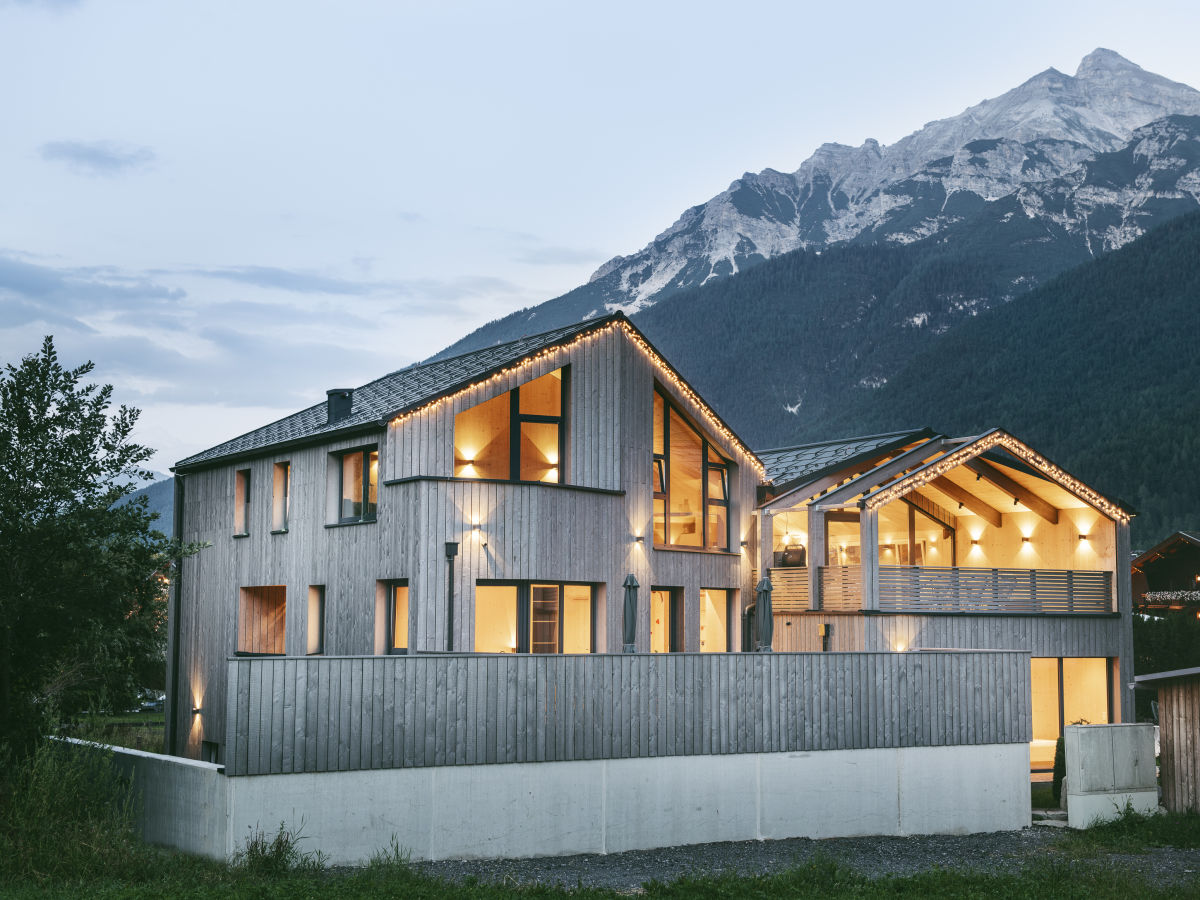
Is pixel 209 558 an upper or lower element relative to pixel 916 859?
upper

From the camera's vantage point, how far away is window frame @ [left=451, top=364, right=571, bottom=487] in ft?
70.1

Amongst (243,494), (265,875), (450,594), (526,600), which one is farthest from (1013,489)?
(265,875)

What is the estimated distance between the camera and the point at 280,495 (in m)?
24.2

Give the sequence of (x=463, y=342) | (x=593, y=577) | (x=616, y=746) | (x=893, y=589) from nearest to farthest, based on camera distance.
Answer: (x=616, y=746) → (x=593, y=577) → (x=893, y=589) → (x=463, y=342)

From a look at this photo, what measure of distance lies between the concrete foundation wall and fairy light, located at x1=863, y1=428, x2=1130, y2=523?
8.05 m

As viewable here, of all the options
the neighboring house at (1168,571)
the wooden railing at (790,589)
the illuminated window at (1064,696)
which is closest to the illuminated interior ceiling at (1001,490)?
the illuminated window at (1064,696)

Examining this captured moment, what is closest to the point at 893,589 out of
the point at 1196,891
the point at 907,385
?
the point at 1196,891

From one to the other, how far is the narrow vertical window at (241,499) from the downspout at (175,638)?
7.47 ft

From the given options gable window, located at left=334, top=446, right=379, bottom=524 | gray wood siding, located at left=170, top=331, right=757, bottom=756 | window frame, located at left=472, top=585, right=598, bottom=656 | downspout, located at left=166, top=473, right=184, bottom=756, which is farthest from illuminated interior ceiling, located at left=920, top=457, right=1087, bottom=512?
downspout, located at left=166, top=473, right=184, bottom=756

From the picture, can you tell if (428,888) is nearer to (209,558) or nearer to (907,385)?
(209,558)

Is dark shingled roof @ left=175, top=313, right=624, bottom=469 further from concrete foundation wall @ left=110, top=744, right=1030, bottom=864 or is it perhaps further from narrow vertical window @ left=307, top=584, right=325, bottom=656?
concrete foundation wall @ left=110, top=744, right=1030, bottom=864

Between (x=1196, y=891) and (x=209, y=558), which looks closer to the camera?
(x=1196, y=891)

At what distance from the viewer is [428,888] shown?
1285 centimetres

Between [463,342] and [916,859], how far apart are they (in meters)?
168
